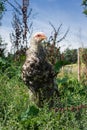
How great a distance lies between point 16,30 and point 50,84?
184 inches

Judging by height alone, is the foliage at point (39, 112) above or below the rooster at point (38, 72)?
below

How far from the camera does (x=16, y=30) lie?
11.1 m

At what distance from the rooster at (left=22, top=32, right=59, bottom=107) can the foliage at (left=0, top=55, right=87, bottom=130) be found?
0.58 ft

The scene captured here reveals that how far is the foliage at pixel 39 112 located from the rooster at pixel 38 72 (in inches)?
7.0

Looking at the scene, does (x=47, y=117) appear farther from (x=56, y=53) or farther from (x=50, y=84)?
(x=56, y=53)

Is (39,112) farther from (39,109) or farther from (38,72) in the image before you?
(38,72)

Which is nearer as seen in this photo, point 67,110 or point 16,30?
point 67,110

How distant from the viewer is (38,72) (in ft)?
21.1

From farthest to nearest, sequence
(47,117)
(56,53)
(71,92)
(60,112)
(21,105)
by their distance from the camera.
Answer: (56,53), (71,92), (21,105), (60,112), (47,117)

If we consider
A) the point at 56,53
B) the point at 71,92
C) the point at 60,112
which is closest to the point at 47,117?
the point at 60,112

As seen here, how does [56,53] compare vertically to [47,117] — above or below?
above

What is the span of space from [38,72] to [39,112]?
0.86 meters

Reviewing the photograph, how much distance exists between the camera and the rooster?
641 centimetres

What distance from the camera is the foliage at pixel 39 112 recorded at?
5.02 metres
